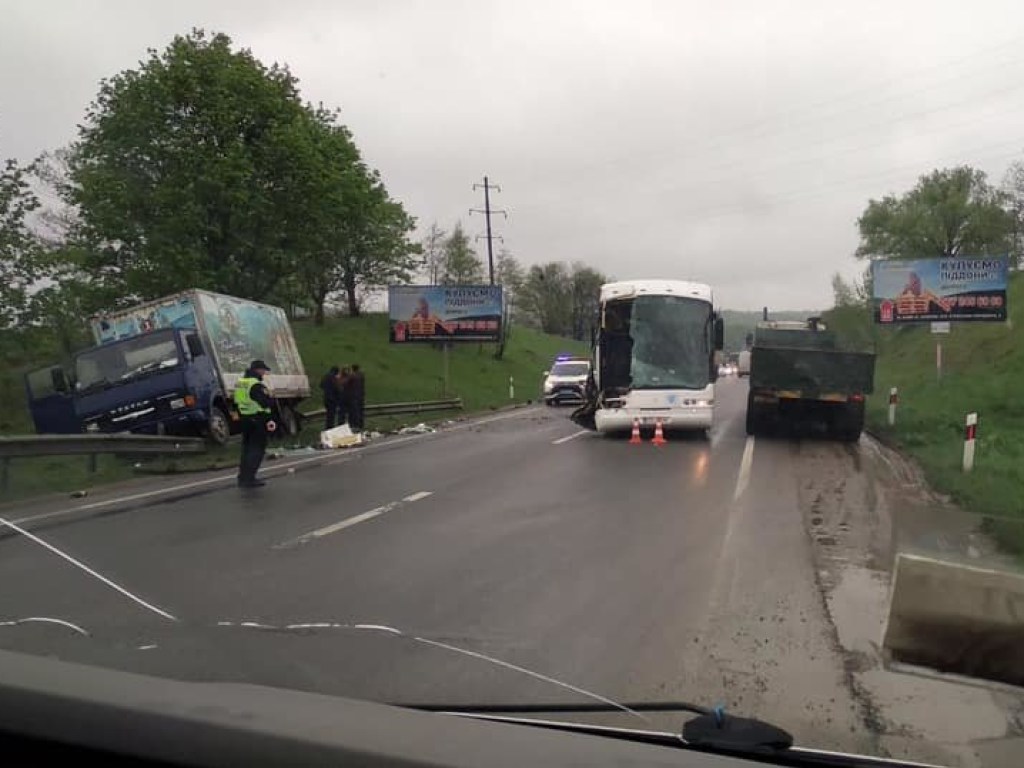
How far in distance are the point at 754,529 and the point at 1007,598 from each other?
554 cm

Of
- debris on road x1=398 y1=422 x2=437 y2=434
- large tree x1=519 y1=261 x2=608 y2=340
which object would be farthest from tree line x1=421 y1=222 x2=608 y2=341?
debris on road x1=398 y1=422 x2=437 y2=434

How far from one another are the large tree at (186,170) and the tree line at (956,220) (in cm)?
4606

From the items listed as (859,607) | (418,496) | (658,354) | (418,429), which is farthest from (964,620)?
(418,429)

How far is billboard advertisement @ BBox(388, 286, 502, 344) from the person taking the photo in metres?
39.5

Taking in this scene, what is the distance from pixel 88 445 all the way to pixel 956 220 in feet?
201

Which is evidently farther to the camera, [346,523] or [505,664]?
[346,523]

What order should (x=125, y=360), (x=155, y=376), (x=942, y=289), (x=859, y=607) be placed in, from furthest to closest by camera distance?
(x=942, y=289) < (x=125, y=360) < (x=155, y=376) < (x=859, y=607)

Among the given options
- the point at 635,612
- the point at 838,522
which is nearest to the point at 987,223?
the point at 838,522

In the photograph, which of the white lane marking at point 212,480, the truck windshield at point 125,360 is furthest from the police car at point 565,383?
the truck windshield at point 125,360

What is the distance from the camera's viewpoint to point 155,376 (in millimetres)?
19344

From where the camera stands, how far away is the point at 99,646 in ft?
14.8

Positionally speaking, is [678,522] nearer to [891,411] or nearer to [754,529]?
[754,529]

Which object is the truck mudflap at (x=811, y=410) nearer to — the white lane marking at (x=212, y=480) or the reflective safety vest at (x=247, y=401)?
the white lane marking at (x=212, y=480)

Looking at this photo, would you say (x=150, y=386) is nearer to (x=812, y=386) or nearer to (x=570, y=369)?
(x=812, y=386)
